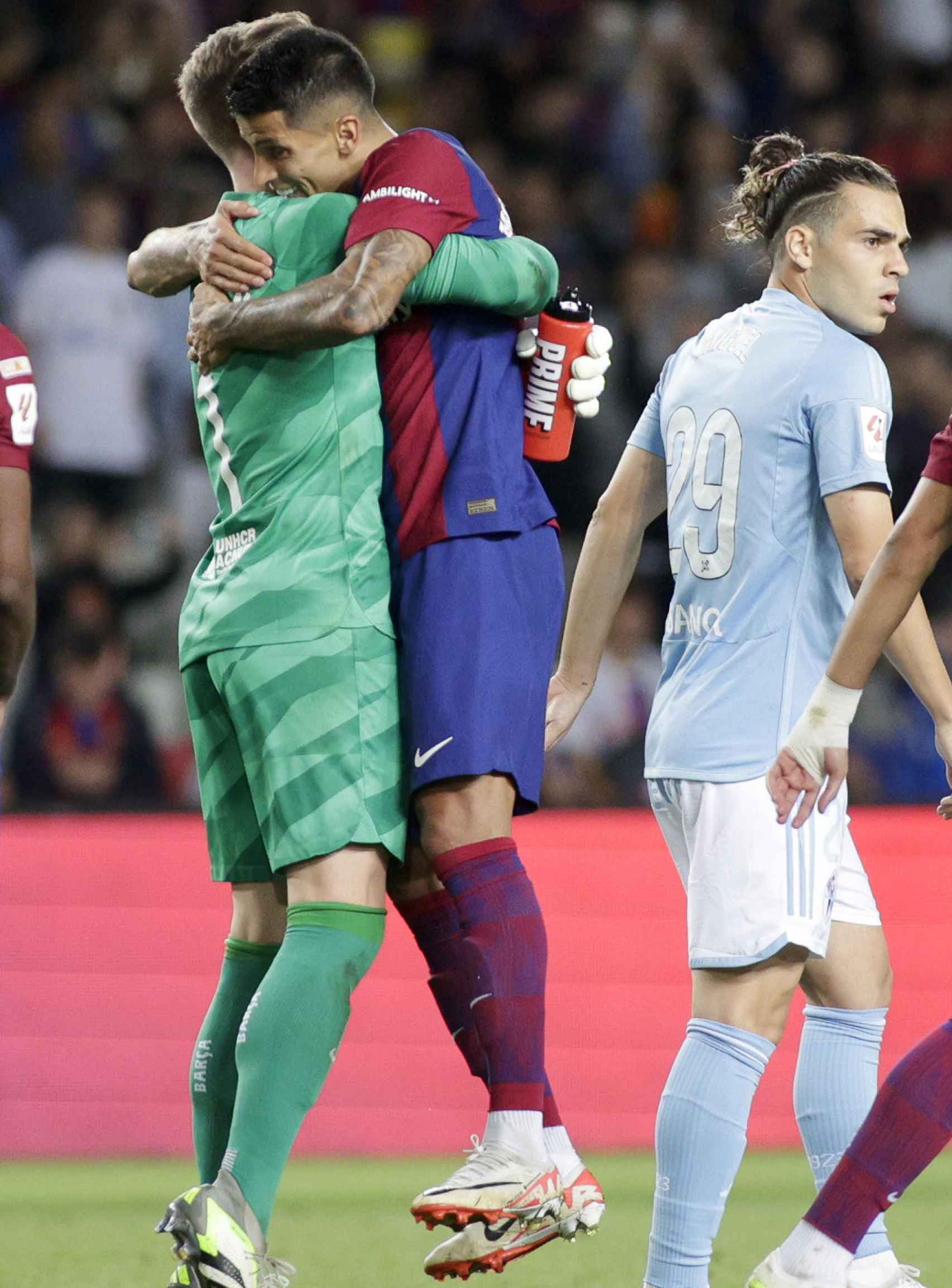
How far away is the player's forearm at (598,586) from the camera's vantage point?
3709 millimetres

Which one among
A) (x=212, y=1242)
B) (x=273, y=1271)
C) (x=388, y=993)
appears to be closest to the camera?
(x=212, y=1242)

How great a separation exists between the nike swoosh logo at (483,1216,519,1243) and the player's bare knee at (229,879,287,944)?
23.1 inches

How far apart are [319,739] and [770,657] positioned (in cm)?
77

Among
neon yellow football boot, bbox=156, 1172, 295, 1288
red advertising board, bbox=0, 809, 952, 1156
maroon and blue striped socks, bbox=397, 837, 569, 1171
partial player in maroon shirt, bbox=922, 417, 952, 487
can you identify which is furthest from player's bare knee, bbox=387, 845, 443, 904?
red advertising board, bbox=0, 809, 952, 1156

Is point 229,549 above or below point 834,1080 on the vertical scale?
above

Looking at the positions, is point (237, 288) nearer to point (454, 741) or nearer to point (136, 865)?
point (454, 741)

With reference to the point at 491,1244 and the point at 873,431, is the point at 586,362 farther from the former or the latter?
the point at 491,1244

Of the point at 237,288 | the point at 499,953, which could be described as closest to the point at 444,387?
the point at 237,288

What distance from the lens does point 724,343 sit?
3.46 m

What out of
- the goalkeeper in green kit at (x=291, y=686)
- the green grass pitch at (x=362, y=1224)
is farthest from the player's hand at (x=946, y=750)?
the green grass pitch at (x=362, y=1224)

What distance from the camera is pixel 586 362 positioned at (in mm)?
3309

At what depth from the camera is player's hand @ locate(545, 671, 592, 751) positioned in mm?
3658

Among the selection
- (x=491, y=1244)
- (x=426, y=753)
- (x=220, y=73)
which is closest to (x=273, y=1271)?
(x=491, y=1244)

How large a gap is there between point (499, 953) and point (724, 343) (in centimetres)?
114
